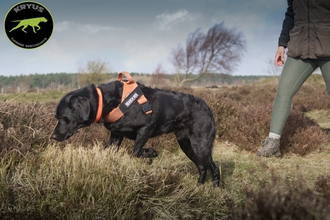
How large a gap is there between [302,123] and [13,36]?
16.5ft

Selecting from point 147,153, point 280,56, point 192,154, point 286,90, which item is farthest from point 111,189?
point 280,56

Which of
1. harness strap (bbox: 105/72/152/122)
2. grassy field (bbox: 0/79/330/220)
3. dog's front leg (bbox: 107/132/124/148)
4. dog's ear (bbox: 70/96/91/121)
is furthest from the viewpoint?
dog's front leg (bbox: 107/132/124/148)

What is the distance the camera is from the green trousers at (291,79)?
12.5 ft

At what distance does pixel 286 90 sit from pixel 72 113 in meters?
2.52

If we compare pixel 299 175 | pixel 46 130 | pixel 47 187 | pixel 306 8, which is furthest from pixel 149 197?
pixel 306 8

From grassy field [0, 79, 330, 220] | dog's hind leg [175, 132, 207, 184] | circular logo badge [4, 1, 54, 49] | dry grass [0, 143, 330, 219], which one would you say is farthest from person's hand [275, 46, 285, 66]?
circular logo badge [4, 1, 54, 49]

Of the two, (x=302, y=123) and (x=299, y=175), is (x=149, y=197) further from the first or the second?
(x=302, y=123)

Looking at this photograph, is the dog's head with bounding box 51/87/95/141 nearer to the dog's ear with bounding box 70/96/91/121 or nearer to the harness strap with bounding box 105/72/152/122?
the dog's ear with bounding box 70/96/91/121

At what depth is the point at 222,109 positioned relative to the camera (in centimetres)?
615

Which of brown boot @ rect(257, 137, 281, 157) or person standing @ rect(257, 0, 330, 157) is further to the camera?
brown boot @ rect(257, 137, 281, 157)

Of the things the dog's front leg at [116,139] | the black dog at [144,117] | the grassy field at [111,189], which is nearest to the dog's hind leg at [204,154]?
the black dog at [144,117]

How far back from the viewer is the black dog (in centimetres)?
295

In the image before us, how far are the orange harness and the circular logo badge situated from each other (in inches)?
126

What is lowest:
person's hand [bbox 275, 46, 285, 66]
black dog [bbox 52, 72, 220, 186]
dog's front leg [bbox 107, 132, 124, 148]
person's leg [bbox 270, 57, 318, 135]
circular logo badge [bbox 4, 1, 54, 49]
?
dog's front leg [bbox 107, 132, 124, 148]
